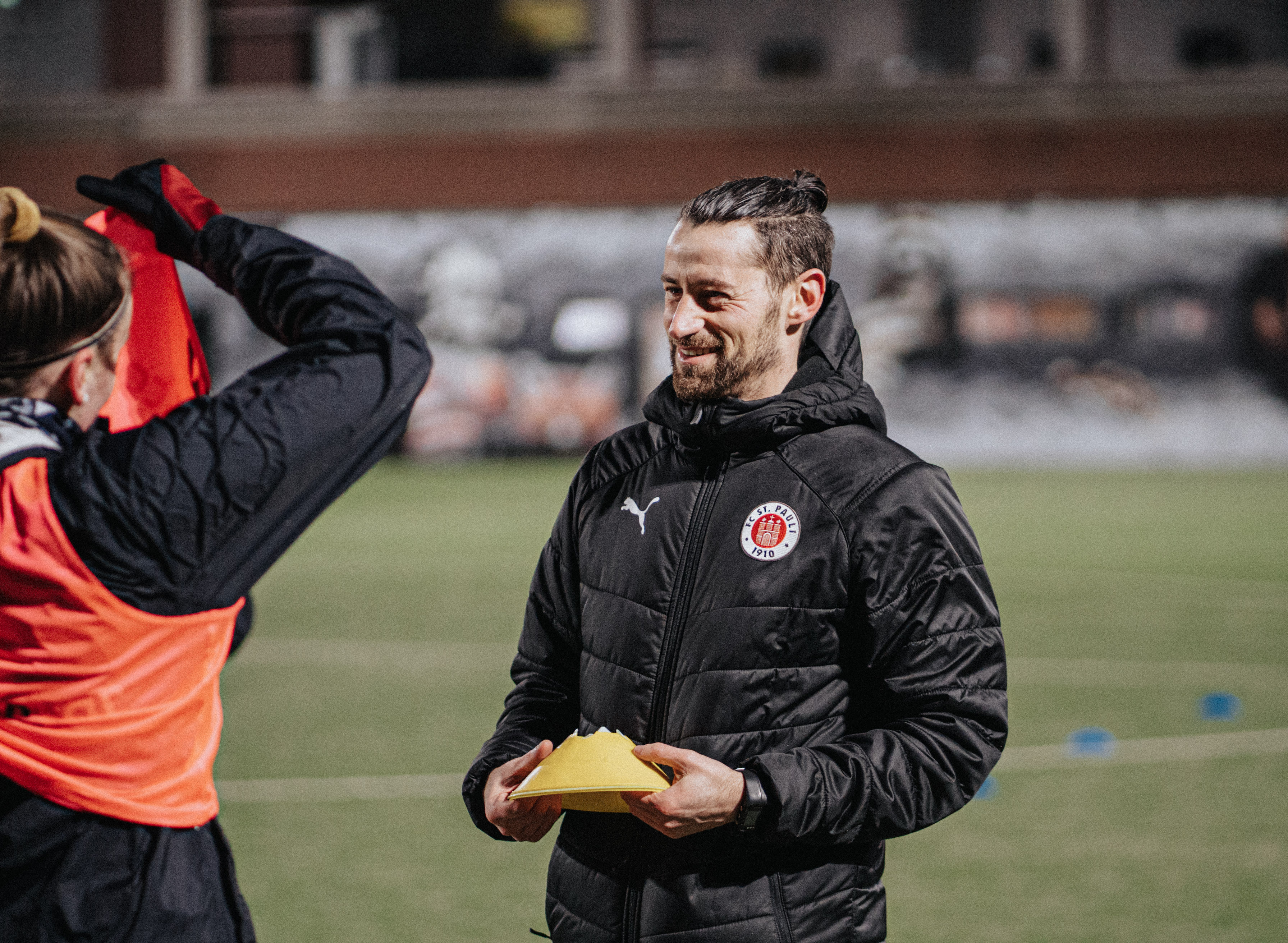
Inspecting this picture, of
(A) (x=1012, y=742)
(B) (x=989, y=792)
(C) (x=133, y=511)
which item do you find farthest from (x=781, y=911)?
(A) (x=1012, y=742)

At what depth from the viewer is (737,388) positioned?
2.45m

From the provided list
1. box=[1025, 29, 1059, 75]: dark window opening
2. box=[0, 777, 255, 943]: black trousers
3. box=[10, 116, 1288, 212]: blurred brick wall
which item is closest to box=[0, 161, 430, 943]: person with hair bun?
box=[0, 777, 255, 943]: black trousers

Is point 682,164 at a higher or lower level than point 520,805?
higher

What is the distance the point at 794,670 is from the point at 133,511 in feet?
3.37

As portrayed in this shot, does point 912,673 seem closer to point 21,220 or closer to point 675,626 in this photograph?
point 675,626

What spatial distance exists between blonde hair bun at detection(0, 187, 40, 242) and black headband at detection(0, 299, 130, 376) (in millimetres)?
140

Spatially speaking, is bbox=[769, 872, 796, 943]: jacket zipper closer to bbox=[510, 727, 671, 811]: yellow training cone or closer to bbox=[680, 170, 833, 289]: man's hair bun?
bbox=[510, 727, 671, 811]: yellow training cone

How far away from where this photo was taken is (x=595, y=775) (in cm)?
209

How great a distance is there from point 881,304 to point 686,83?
16.7ft

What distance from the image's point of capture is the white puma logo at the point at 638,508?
7.98ft

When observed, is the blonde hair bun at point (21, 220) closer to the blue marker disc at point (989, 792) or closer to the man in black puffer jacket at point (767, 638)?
the man in black puffer jacket at point (767, 638)

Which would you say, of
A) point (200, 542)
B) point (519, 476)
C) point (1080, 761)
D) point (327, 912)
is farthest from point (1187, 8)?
point (200, 542)

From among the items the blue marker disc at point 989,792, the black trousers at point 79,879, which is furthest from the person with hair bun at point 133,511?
the blue marker disc at point 989,792

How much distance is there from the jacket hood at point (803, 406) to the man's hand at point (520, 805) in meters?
0.56
